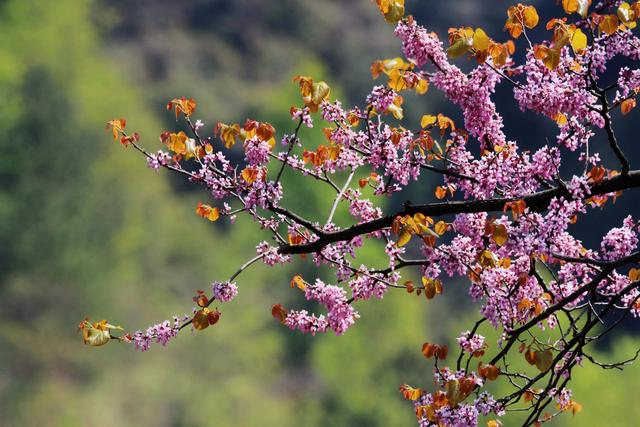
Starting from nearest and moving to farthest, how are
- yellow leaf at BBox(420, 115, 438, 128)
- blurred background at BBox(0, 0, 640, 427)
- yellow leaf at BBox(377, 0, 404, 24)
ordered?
yellow leaf at BBox(377, 0, 404, 24)
yellow leaf at BBox(420, 115, 438, 128)
blurred background at BBox(0, 0, 640, 427)

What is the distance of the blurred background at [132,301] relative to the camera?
28656 mm

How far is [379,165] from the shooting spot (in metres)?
4.80

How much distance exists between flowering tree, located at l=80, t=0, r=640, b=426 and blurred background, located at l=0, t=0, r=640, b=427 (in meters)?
20.2

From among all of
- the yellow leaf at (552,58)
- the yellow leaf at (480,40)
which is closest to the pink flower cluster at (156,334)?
the yellow leaf at (480,40)

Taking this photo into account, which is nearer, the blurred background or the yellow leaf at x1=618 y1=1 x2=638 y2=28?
the yellow leaf at x1=618 y1=1 x2=638 y2=28

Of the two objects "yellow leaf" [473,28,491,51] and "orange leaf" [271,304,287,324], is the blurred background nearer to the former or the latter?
"orange leaf" [271,304,287,324]

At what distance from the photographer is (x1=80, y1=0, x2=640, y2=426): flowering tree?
4.07 m

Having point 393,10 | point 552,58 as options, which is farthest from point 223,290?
point 552,58

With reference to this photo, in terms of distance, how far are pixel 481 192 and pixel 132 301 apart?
124 feet

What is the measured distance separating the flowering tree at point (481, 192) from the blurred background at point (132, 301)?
66.4ft

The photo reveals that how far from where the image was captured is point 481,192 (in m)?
4.52

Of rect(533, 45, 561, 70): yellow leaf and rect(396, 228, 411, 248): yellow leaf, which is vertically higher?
rect(533, 45, 561, 70): yellow leaf

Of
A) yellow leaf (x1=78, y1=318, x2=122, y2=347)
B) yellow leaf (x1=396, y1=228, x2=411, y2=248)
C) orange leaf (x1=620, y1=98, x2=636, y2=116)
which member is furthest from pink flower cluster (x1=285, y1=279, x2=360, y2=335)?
orange leaf (x1=620, y1=98, x2=636, y2=116)

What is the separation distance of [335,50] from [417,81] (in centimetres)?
6918
